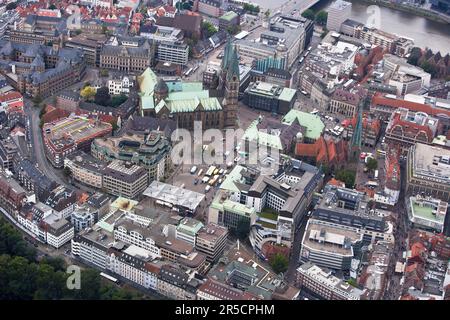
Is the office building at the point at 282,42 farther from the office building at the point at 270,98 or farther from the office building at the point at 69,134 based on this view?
the office building at the point at 69,134

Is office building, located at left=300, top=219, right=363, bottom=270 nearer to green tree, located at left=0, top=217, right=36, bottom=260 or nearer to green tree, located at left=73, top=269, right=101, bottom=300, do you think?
green tree, located at left=73, top=269, right=101, bottom=300

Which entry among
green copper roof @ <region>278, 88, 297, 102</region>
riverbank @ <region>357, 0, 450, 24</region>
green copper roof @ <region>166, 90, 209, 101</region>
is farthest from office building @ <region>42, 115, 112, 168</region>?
riverbank @ <region>357, 0, 450, 24</region>

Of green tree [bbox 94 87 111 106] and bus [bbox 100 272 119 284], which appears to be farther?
green tree [bbox 94 87 111 106]

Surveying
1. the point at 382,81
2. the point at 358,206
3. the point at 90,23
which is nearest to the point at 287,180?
the point at 358,206

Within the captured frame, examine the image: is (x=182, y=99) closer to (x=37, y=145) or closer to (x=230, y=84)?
(x=230, y=84)

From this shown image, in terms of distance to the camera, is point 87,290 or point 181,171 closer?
point 87,290

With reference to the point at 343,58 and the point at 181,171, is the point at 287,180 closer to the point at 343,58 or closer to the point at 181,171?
the point at 181,171

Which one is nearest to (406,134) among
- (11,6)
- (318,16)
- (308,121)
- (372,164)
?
(372,164)
